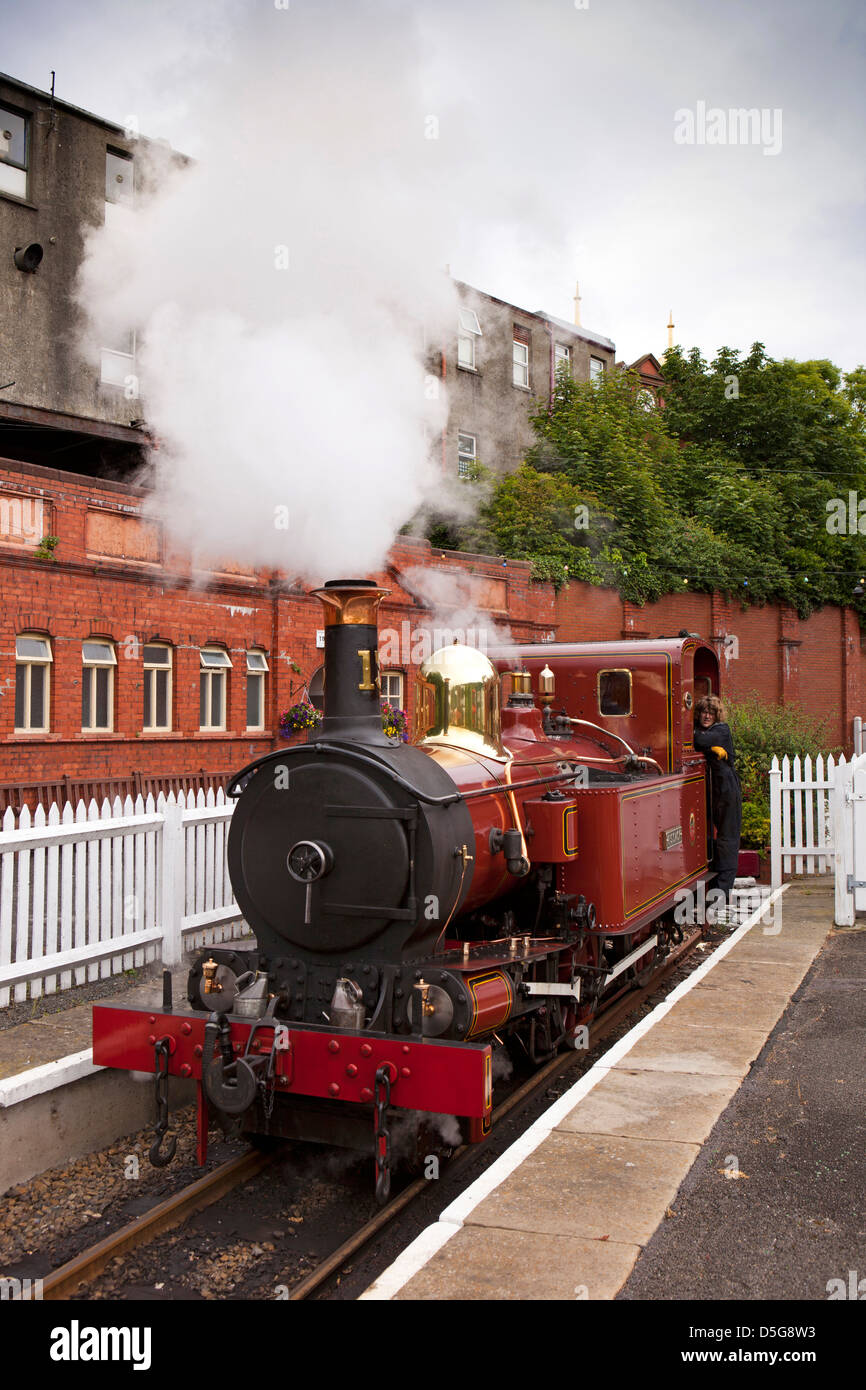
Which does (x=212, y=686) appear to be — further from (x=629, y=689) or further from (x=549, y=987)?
(x=549, y=987)

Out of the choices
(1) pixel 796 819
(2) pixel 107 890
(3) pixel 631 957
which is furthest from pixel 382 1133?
(1) pixel 796 819

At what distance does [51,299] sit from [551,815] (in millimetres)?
15210

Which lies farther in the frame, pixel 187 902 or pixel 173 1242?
pixel 187 902

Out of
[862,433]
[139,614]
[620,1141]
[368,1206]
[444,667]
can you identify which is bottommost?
[368,1206]

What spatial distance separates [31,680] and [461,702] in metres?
7.83

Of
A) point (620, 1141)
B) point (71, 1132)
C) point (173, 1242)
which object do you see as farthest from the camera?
point (71, 1132)

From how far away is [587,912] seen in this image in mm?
5590

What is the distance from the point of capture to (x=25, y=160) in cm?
1647

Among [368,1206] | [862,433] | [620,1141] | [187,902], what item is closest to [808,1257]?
[620,1141]

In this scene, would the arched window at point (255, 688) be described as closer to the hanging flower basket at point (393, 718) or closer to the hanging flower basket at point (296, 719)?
the hanging flower basket at point (296, 719)

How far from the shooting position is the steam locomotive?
13.5 ft

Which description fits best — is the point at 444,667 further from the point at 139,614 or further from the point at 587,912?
the point at 139,614

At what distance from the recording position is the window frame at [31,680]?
11602mm

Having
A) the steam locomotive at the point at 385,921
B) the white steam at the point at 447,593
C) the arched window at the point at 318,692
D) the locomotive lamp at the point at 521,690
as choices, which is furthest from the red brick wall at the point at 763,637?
the steam locomotive at the point at 385,921
